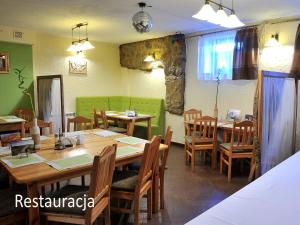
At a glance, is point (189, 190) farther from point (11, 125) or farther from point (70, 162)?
point (11, 125)

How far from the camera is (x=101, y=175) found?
1.77 m

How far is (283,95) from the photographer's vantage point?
3.12 metres

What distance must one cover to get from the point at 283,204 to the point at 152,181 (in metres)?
1.32

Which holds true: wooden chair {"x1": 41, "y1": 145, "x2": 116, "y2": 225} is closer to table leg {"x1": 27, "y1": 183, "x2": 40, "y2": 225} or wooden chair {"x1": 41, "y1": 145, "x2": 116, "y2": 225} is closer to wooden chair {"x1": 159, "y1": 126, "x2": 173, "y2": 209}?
table leg {"x1": 27, "y1": 183, "x2": 40, "y2": 225}

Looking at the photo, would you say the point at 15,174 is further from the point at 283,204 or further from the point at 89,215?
the point at 283,204

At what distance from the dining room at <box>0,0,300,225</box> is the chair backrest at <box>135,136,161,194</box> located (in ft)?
0.04

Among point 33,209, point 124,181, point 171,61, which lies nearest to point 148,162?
point 124,181

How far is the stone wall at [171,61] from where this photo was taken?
5.36 metres

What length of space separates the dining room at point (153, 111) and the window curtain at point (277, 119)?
0.02 metres

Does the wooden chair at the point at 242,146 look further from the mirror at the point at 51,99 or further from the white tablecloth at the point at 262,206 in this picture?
the mirror at the point at 51,99

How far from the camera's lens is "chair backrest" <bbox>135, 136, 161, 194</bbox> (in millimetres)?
2053

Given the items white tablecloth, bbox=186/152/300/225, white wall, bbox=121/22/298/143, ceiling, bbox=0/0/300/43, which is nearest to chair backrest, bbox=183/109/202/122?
white wall, bbox=121/22/298/143

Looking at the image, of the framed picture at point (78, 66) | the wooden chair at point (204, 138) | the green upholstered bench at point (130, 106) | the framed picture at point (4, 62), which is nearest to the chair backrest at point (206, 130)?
the wooden chair at point (204, 138)

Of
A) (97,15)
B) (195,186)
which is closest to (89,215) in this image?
(195,186)
